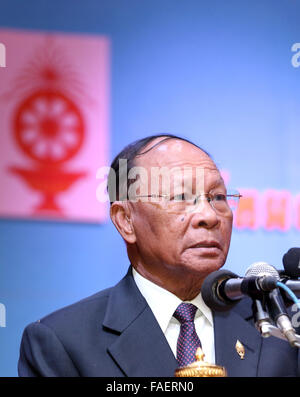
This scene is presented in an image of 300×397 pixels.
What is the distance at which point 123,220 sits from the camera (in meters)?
2.40

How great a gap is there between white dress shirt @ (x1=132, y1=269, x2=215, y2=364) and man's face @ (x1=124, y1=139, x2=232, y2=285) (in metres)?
0.06

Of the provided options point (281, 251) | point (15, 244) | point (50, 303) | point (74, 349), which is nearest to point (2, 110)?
point (15, 244)

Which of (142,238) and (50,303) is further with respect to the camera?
(50,303)

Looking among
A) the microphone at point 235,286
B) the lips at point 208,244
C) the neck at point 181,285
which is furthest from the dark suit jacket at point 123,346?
the microphone at point 235,286

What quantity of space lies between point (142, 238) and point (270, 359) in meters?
0.59

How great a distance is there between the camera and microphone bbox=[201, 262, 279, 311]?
1.47 metres

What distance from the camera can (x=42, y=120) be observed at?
272cm

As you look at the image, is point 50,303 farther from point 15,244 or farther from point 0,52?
point 0,52

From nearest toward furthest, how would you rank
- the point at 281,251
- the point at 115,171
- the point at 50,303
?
the point at 115,171
the point at 50,303
the point at 281,251

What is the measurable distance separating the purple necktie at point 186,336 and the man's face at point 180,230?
0.38ft

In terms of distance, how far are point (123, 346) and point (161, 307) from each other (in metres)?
0.21

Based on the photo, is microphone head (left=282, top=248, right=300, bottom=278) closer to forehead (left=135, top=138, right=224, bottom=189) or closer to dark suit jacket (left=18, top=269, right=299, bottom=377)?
dark suit jacket (left=18, top=269, right=299, bottom=377)

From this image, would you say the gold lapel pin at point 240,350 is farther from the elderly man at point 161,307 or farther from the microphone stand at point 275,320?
the microphone stand at point 275,320

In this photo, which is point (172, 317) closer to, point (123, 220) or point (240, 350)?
point (240, 350)
